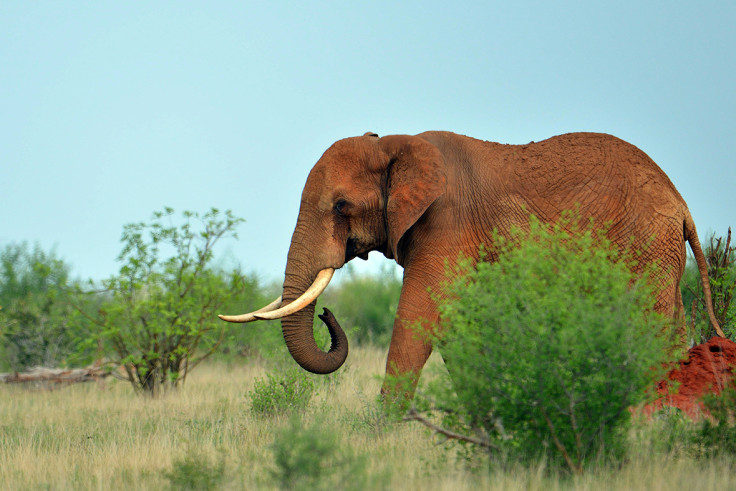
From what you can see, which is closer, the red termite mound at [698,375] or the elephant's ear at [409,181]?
the red termite mound at [698,375]

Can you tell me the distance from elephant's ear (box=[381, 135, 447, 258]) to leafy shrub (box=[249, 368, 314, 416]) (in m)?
2.51

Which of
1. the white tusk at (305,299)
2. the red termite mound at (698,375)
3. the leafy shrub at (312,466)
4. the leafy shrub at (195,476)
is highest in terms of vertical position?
the white tusk at (305,299)

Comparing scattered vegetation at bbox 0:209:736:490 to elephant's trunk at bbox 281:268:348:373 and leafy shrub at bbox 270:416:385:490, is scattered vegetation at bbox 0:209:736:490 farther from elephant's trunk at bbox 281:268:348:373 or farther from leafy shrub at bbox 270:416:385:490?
elephant's trunk at bbox 281:268:348:373

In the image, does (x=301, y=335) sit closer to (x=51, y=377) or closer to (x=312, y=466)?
(x=312, y=466)

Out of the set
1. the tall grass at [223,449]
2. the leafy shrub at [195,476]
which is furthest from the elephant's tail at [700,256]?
the leafy shrub at [195,476]

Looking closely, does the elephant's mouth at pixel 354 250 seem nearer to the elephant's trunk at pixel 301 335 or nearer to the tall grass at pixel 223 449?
the elephant's trunk at pixel 301 335

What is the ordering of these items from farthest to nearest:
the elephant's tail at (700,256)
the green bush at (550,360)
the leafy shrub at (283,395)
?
1. the leafy shrub at (283,395)
2. the elephant's tail at (700,256)
3. the green bush at (550,360)

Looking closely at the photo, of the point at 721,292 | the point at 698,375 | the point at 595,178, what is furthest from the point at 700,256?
the point at 721,292

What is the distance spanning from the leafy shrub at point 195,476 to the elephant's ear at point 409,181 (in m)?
3.00

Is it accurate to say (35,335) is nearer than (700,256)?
No

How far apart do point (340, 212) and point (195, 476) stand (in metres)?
3.36

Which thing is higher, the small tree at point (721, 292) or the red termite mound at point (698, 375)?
the small tree at point (721, 292)

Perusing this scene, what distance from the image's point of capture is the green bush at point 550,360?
5539mm

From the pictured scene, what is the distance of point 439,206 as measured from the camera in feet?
26.8
